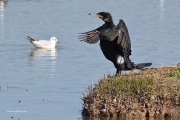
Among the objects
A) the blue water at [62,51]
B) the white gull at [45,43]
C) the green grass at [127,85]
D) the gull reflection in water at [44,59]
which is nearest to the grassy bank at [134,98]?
the green grass at [127,85]

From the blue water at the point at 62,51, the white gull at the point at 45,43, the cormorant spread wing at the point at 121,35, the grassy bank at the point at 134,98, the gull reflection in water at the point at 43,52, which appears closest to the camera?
the grassy bank at the point at 134,98

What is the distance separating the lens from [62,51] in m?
18.1

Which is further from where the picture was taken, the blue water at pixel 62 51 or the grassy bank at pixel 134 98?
the blue water at pixel 62 51

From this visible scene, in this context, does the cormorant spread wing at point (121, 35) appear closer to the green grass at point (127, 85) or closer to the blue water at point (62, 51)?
the green grass at point (127, 85)

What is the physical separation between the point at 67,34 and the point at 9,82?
9.02m

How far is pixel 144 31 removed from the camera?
2167cm

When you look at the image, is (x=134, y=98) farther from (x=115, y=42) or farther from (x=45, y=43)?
(x=45, y=43)

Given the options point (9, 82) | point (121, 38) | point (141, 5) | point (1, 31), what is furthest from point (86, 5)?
point (121, 38)

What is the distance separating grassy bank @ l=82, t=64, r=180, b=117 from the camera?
877 centimetres

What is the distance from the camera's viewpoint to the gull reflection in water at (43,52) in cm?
1726

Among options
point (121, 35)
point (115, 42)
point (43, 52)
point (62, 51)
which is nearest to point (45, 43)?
point (43, 52)

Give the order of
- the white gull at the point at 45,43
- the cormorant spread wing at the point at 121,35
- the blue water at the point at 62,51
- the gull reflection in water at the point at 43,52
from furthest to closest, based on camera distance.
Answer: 1. the white gull at the point at 45,43
2. the gull reflection in water at the point at 43,52
3. the blue water at the point at 62,51
4. the cormorant spread wing at the point at 121,35

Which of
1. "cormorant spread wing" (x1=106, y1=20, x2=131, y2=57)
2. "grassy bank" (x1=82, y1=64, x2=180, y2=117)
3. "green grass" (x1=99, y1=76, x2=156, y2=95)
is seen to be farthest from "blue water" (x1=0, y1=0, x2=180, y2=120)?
"cormorant spread wing" (x1=106, y1=20, x2=131, y2=57)

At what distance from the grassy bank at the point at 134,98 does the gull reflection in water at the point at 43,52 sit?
7.90m
